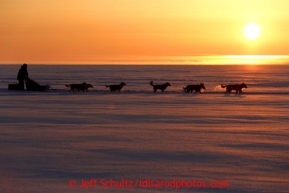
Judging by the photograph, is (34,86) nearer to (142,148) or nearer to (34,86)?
(34,86)

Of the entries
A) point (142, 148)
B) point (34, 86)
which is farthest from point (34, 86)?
point (142, 148)

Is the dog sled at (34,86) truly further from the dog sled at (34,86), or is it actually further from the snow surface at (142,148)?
the snow surface at (142,148)

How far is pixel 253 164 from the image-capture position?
7.64m

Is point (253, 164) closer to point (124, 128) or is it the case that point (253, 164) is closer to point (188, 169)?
point (188, 169)

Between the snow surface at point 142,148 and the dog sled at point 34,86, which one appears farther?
the dog sled at point 34,86

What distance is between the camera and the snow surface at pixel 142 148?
6.80 m

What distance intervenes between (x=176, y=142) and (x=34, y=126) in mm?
4092

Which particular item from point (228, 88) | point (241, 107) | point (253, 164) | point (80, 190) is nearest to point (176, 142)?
point (253, 164)

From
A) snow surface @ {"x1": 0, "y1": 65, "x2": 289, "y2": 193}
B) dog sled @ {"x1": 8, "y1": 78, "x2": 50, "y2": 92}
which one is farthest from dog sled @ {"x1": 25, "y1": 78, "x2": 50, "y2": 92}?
snow surface @ {"x1": 0, "y1": 65, "x2": 289, "y2": 193}

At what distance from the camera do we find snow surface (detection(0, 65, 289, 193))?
22.3 feet

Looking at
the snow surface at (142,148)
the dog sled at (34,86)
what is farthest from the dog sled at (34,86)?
the snow surface at (142,148)

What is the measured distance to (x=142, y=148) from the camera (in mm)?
8953

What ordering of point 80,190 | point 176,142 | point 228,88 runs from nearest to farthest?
point 80,190 → point 176,142 → point 228,88

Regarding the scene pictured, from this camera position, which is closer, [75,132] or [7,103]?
[75,132]
